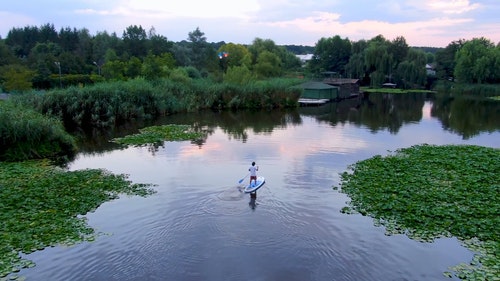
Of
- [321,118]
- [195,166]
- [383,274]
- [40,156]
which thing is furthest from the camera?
[321,118]

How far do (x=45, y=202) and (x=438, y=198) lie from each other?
1606 centimetres

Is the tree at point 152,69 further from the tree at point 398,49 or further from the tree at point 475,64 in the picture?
the tree at point 475,64

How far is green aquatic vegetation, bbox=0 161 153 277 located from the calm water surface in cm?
51

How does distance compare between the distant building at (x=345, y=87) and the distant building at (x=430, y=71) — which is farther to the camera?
the distant building at (x=430, y=71)

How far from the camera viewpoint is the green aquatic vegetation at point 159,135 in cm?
3006

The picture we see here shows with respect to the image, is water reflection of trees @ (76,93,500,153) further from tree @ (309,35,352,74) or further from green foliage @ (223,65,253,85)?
tree @ (309,35,352,74)

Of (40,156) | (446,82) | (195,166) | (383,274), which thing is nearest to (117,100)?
(40,156)

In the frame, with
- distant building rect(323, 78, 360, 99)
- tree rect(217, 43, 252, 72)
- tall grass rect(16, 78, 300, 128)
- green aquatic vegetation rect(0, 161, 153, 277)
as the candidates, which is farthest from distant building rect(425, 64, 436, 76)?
green aquatic vegetation rect(0, 161, 153, 277)

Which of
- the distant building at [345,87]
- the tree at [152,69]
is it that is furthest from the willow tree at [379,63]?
the tree at [152,69]

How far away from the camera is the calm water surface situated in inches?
441

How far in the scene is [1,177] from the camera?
19062 mm

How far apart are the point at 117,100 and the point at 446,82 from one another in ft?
305

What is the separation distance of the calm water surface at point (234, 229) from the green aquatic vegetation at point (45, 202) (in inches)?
20.3

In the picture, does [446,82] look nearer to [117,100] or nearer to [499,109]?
[499,109]
